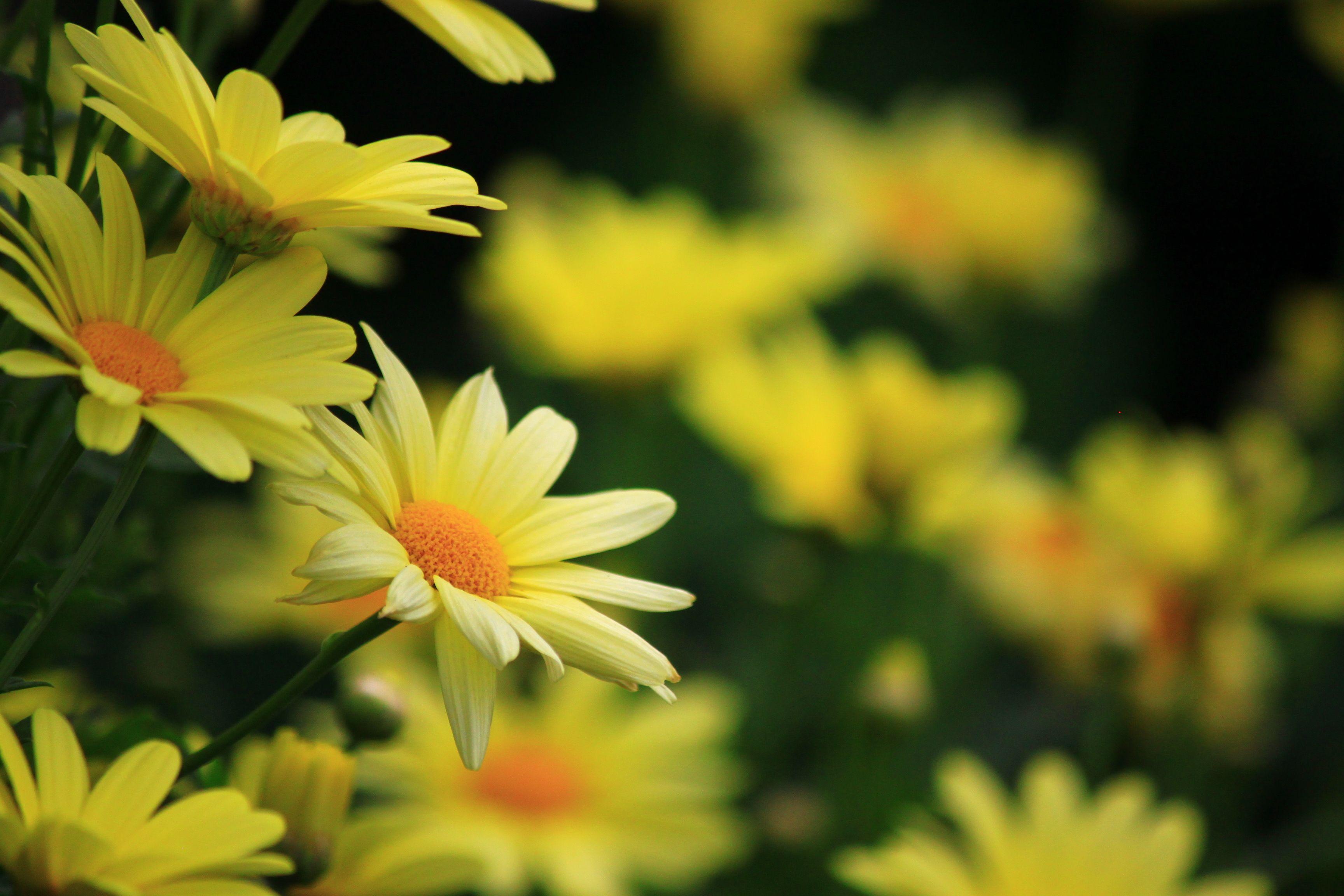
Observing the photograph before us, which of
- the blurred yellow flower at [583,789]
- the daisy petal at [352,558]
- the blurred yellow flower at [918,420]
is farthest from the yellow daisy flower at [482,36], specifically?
the blurred yellow flower at [918,420]

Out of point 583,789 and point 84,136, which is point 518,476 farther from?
point 583,789

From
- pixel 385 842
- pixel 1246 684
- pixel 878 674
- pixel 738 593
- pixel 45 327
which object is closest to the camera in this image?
pixel 45 327

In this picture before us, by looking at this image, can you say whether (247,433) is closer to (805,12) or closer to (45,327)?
(45,327)

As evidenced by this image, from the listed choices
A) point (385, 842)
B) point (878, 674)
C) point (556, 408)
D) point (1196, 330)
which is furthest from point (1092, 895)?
point (1196, 330)

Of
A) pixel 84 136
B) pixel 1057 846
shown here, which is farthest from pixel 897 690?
pixel 84 136

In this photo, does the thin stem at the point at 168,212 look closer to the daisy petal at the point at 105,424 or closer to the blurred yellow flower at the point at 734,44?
the daisy petal at the point at 105,424

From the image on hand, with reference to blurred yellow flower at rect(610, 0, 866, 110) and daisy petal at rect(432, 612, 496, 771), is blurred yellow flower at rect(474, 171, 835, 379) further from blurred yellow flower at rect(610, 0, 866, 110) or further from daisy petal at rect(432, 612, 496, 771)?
daisy petal at rect(432, 612, 496, 771)
